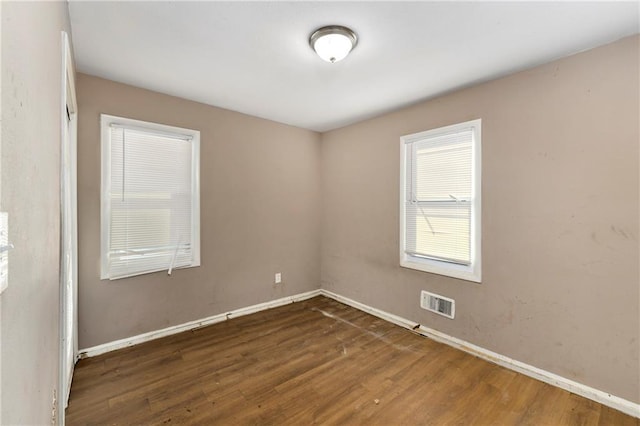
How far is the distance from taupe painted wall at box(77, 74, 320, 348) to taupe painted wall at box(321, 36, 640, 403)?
67.4 inches

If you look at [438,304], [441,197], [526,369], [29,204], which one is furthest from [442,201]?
[29,204]

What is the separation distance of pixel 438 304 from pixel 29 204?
3.01m

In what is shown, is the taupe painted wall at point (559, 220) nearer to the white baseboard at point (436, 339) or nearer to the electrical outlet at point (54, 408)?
the white baseboard at point (436, 339)

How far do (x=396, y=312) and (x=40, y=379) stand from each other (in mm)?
2967

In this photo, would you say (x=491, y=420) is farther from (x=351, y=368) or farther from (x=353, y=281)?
(x=353, y=281)

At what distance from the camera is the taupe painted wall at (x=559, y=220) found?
6.03 feet

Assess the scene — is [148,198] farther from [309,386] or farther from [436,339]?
[436,339]

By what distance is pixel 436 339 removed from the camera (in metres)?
2.75

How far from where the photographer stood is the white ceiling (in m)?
1.61

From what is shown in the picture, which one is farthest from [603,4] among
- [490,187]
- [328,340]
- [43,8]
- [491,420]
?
[328,340]

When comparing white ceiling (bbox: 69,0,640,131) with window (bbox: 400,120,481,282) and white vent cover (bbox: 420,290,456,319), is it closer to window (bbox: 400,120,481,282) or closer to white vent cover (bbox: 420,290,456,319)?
window (bbox: 400,120,481,282)

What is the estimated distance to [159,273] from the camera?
2.78 meters

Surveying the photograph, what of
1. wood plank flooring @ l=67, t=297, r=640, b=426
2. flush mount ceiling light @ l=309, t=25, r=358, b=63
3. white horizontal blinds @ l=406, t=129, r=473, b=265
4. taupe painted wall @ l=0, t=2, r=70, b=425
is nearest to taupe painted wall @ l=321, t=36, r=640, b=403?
white horizontal blinds @ l=406, t=129, r=473, b=265

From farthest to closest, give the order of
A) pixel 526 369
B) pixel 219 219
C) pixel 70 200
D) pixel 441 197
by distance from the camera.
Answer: pixel 219 219, pixel 441 197, pixel 526 369, pixel 70 200
